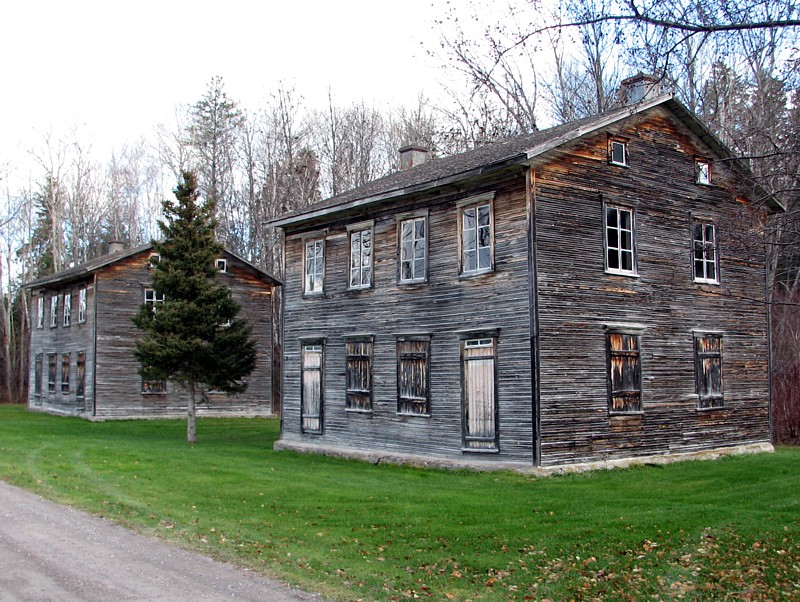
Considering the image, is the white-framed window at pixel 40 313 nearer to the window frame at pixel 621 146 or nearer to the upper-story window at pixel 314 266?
the upper-story window at pixel 314 266

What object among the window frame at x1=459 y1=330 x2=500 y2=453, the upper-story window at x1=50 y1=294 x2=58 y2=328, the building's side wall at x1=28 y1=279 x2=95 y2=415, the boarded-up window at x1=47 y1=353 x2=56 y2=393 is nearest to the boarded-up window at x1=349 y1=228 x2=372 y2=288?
the window frame at x1=459 y1=330 x2=500 y2=453

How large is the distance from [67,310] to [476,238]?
91.0 ft

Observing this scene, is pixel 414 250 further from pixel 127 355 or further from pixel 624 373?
pixel 127 355

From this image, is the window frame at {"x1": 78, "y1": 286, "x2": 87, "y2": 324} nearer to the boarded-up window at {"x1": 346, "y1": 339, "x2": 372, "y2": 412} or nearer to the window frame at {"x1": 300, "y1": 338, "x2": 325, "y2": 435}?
the window frame at {"x1": 300, "y1": 338, "x2": 325, "y2": 435}

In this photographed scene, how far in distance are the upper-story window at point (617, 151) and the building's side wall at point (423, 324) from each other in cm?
294

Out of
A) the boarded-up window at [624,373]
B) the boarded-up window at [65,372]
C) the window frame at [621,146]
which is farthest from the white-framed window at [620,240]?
the boarded-up window at [65,372]

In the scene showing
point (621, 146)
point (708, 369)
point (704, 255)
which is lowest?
point (708, 369)

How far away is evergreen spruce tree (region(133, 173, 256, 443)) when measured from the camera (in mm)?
25547

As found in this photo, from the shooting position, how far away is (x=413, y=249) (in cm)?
2169

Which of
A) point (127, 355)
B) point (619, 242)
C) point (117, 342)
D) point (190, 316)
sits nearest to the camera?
point (619, 242)

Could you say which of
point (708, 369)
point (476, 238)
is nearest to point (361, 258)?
point (476, 238)

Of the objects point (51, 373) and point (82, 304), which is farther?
point (51, 373)

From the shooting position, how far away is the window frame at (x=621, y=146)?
20.3 meters

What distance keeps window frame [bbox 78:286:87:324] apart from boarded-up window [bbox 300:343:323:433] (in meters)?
17.7
